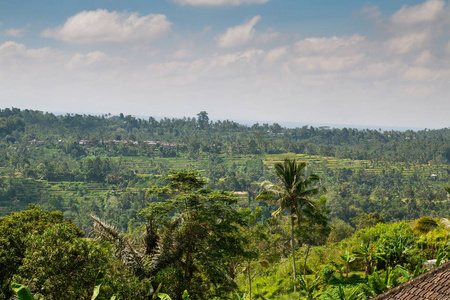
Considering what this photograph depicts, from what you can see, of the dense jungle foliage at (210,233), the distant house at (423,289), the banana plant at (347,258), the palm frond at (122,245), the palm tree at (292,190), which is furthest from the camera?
the banana plant at (347,258)

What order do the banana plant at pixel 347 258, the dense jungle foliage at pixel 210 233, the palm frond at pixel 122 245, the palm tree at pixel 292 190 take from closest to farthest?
the dense jungle foliage at pixel 210 233 < the palm frond at pixel 122 245 < the palm tree at pixel 292 190 < the banana plant at pixel 347 258

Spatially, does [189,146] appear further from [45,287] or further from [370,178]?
[45,287]

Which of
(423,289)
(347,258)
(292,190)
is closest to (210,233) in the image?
(292,190)

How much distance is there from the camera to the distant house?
9250mm

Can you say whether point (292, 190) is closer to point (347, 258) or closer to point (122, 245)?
point (347, 258)

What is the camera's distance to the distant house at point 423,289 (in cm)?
925

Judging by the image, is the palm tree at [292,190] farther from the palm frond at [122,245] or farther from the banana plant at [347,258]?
the palm frond at [122,245]

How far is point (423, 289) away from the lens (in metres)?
9.49

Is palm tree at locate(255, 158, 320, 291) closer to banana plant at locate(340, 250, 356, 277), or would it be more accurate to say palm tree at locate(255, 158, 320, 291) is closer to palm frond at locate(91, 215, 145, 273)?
banana plant at locate(340, 250, 356, 277)

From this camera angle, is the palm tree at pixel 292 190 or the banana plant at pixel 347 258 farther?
the banana plant at pixel 347 258

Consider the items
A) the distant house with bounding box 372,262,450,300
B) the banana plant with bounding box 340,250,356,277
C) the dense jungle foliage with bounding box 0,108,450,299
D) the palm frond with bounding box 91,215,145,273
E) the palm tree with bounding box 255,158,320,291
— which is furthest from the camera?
the banana plant with bounding box 340,250,356,277

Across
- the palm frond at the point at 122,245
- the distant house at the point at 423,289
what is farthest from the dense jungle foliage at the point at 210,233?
the distant house at the point at 423,289

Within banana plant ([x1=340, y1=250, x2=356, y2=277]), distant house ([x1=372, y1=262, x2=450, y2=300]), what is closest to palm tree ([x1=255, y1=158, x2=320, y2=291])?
banana plant ([x1=340, y1=250, x2=356, y2=277])

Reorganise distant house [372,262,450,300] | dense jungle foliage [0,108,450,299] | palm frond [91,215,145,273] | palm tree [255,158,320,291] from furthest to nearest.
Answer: palm tree [255,158,320,291] < palm frond [91,215,145,273] < dense jungle foliage [0,108,450,299] < distant house [372,262,450,300]
